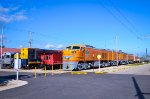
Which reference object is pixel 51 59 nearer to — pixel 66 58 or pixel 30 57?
pixel 30 57

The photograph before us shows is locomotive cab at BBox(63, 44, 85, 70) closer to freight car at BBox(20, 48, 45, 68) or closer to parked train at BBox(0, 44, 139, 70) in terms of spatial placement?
parked train at BBox(0, 44, 139, 70)

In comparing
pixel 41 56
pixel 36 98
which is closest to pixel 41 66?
pixel 41 56

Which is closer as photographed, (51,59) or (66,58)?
(66,58)

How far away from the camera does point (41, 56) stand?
4503 cm

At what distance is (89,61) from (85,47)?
3.78 metres

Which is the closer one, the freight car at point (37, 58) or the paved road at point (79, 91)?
the paved road at point (79, 91)

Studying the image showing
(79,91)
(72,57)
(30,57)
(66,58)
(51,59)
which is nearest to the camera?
(79,91)

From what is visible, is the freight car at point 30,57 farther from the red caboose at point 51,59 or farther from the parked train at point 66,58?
the red caboose at point 51,59

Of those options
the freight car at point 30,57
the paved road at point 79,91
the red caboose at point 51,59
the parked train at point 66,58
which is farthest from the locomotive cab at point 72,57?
the paved road at point 79,91

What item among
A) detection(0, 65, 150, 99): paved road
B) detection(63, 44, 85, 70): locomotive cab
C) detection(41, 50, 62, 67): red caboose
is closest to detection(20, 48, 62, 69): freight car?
detection(41, 50, 62, 67): red caboose

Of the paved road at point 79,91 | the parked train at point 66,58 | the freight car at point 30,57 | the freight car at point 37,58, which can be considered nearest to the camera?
the paved road at point 79,91

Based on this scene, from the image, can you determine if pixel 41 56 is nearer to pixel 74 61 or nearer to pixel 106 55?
pixel 74 61

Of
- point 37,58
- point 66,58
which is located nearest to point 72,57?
point 66,58

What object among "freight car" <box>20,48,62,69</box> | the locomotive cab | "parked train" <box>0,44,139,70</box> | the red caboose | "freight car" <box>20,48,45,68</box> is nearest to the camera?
the locomotive cab
